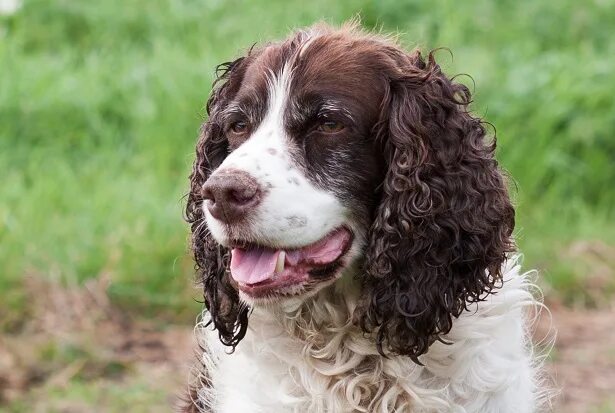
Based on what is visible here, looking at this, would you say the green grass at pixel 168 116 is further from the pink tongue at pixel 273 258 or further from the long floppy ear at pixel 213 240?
the pink tongue at pixel 273 258

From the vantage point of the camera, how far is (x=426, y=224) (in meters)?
4.04

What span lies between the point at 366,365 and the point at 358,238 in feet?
1.48

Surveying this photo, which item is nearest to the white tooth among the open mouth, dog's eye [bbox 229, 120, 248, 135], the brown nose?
the open mouth

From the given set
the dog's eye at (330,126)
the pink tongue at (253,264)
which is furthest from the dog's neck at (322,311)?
the dog's eye at (330,126)

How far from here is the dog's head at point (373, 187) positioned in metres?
3.91

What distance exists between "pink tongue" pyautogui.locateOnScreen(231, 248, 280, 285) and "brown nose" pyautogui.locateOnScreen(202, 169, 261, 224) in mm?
187

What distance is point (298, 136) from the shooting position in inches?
157

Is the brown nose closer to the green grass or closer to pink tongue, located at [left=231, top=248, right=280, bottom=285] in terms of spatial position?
pink tongue, located at [left=231, top=248, right=280, bottom=285]

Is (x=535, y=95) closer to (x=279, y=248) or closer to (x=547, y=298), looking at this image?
(x=547, y=298)

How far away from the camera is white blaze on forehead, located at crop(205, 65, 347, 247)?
12.4 ft

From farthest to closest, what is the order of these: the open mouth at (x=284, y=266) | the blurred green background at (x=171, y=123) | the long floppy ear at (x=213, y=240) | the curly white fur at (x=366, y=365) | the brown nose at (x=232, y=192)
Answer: the blurred green background at (x=171, y=123), the long floppy ear at (x=213, y=240), the curly white fur at (x=366, y=365), the open mouth at (x=284, y=266), the brown nose at (x=232, y=192)

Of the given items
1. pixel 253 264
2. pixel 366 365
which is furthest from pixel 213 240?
pixel 366 365

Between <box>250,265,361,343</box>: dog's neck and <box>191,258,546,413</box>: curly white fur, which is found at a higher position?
<box>250,265,361,343</box>: dog's neck

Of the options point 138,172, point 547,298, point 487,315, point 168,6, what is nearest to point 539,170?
point 547,298
